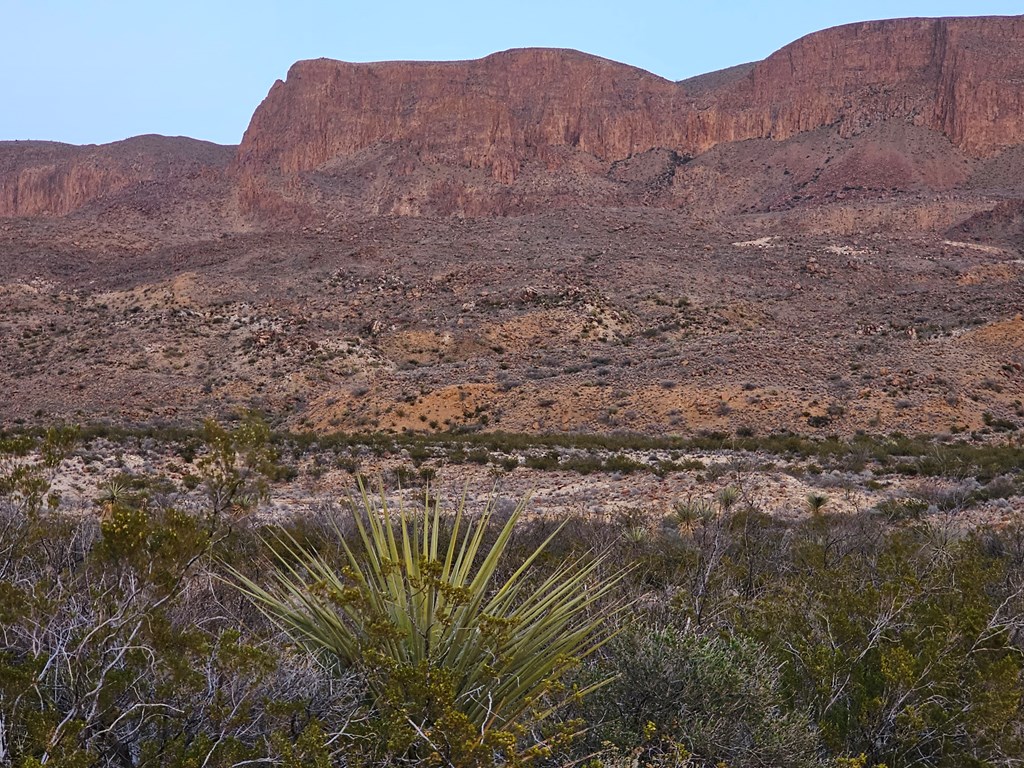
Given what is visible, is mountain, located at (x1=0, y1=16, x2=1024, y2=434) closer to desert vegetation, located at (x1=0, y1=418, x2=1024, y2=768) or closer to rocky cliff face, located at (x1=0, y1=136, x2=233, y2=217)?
rocky cliff face, located at (x1=0, y1=136, x2=233, y2=217)

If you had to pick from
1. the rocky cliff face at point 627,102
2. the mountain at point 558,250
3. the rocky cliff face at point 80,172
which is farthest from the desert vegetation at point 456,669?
the rocky cliff face at point 80,172

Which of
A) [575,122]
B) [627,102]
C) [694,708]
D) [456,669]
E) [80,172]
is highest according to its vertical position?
[627,102]

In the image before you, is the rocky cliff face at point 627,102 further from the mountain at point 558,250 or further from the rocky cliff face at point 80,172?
the rocky cliff face at point 80,172

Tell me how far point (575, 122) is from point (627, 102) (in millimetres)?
5838

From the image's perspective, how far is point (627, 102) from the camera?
82625 mm

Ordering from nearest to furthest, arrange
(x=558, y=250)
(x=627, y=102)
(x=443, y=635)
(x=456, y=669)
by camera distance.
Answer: (x=456, y=669)
(x=443, y=635)
(x=558, y=250)
(x=627, y=102)

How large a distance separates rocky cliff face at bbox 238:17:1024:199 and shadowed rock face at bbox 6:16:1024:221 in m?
0.15

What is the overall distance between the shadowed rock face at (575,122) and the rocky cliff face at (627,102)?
0.48ft

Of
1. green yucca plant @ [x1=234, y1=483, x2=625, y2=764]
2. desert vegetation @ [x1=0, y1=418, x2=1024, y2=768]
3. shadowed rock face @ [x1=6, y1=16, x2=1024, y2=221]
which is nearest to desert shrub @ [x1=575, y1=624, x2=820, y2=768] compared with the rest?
desert vegetation @ [x1=0, y1=418, x2=1024, y2=768]

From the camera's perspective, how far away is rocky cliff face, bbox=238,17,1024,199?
74.4 meters

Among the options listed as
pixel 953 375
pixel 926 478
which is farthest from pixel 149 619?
pixel 953 375

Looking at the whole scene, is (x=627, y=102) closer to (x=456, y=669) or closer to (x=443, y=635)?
(x=443, y=635)

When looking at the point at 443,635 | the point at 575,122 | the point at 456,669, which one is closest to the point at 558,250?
the point at 575,122

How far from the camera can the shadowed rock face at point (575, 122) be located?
2874 inches
